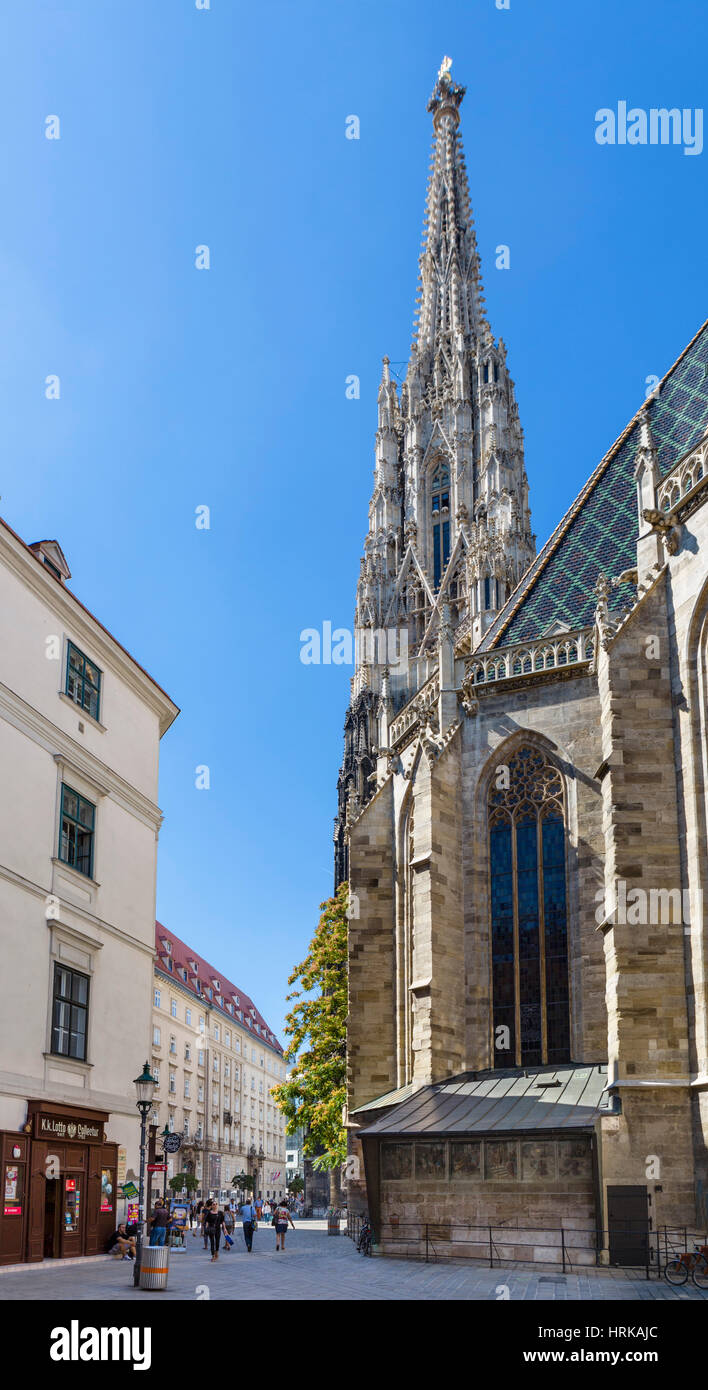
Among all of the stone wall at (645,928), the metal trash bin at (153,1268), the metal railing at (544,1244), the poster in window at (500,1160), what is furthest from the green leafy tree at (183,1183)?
the metal trash bin at (153,1268)

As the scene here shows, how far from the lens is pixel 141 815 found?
28.5 meters

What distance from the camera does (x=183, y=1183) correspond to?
56.5m

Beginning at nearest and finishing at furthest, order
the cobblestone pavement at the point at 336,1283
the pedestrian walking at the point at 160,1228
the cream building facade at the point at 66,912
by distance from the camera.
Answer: the cobblestone pavement at the point at 336,1283, the pedestrian walking at the point at 160,1228, the cream building facade at the point at 66,912

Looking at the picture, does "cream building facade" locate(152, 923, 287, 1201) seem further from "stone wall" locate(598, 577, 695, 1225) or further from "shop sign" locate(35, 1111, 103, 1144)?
"stone wall" locate(598, 577, 695, 1225)

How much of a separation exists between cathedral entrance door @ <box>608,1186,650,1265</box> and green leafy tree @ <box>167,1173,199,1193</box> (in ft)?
134

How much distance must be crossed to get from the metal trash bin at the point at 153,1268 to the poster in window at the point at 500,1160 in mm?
6083

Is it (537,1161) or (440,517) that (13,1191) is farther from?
(440,517)

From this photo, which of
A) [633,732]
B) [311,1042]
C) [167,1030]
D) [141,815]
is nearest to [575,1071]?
[633,732]

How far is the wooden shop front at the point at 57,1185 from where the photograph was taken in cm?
2019

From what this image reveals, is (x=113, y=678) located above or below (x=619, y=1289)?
above

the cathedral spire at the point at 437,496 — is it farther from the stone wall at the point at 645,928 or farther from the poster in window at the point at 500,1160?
the poster in window at the point at 500,1160

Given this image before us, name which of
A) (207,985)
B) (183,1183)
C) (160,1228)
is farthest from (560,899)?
(207,985)
